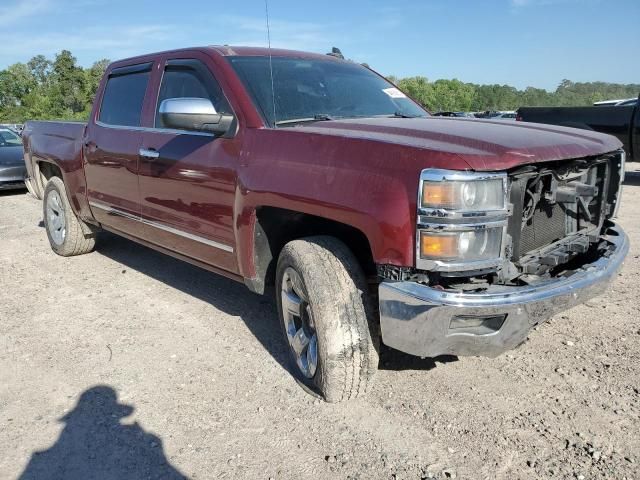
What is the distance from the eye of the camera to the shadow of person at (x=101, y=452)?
2.50m

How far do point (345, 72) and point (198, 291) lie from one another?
7.17 feet

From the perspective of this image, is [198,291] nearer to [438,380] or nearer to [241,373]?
[241,373]

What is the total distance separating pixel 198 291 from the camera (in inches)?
191

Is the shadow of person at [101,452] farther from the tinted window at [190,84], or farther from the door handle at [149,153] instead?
the tinted window at [190,84]

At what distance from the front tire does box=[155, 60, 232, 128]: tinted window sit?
3.65 ft

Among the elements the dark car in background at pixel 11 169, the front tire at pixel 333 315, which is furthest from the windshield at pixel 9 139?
the front tire at pixel 333 315

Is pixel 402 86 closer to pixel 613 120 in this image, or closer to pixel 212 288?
pixel 613 120

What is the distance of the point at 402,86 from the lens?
55594mm

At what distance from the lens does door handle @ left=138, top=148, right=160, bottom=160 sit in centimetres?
396

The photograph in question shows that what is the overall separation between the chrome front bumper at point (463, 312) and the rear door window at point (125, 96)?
9.22 feet

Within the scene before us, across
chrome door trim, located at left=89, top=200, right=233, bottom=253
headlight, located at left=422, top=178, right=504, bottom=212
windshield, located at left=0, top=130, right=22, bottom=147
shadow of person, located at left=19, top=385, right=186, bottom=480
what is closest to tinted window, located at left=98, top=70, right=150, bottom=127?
chrome door trim, located at left=89, top=200, right=233, bottom=253

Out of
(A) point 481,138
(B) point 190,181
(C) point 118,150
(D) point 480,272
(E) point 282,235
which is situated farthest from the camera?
(C) point 118,150

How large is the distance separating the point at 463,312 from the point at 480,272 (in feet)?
0.71

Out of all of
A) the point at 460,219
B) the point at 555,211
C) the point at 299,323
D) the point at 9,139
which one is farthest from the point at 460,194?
the point at 9,139
